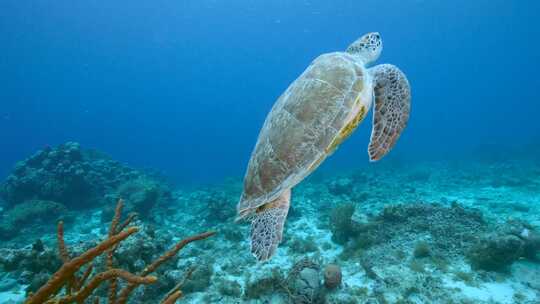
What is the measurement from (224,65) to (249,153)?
71.9 m

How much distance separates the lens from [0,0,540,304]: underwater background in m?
4.63

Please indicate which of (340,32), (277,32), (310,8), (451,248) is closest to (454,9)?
(340,32)

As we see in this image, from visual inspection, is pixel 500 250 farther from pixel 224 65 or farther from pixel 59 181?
pixel 224 65

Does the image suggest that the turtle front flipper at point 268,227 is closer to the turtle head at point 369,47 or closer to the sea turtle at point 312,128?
the sea turtle at point 312,128

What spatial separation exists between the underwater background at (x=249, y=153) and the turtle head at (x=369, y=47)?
151 inches

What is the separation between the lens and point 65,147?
12.9 m

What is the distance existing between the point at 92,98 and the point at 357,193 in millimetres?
152434

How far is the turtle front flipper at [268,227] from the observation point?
10.3 feet

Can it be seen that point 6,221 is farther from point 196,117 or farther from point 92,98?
point 92,98

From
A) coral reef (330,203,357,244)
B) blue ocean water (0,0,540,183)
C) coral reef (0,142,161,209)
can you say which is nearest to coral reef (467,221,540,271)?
coral reef (330,203,357,244)

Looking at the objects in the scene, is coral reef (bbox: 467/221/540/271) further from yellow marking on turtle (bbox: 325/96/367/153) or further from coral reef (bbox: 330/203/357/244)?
yellow marking on turtle (bbox: 325/96/367/153)

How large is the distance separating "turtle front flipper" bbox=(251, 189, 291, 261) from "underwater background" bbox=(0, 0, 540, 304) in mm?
809

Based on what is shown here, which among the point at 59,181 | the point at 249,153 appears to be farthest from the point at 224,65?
the point at 59,181

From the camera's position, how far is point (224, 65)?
388 ft
